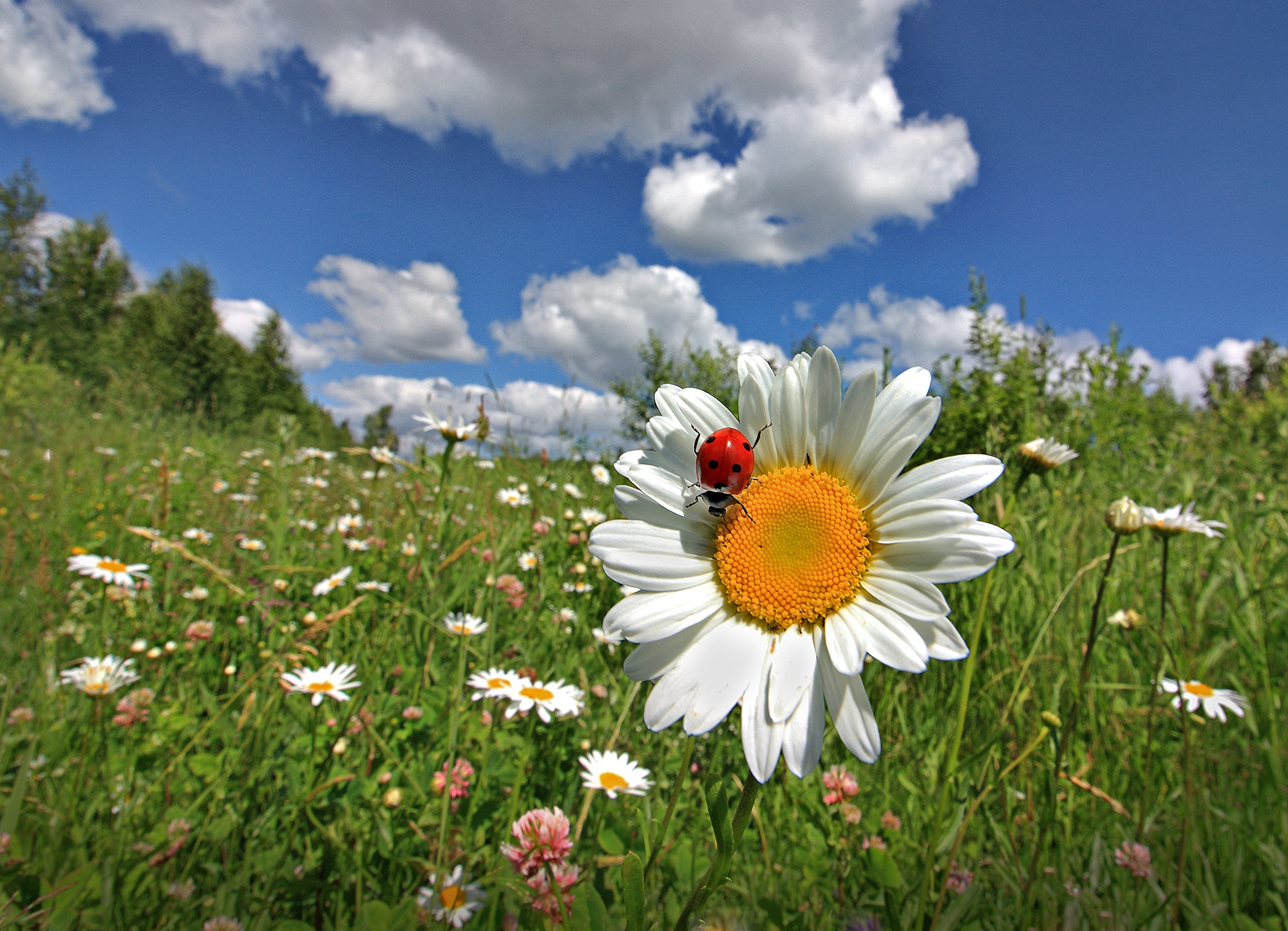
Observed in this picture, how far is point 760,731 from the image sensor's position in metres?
0.75

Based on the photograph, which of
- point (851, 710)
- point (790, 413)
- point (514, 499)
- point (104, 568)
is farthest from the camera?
point (514, 499)

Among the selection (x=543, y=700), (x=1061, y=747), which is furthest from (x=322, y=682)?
(x=1061, y=747)

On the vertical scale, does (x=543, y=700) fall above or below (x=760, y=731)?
below

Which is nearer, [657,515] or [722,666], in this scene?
[722,666]

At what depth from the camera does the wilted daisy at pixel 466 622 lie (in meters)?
2.01

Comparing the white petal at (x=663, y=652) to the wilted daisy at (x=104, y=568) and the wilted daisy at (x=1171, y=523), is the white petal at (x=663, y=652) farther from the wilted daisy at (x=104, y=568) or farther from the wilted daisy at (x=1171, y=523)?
the wilted daisy at (x=104, y=568)

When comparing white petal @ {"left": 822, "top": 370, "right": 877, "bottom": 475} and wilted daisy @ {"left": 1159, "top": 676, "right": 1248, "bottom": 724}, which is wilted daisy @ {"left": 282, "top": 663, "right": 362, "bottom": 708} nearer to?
white petal @ {"left": 822, "top": 370, "right": 877, "bottom": 475}

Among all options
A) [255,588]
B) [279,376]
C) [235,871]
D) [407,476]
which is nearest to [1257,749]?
[235,871]

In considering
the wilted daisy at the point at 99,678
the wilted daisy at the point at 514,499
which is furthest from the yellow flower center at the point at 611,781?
the wilted daisy at the point at 514,499

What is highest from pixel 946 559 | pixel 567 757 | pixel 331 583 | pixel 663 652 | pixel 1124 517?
pixel 1124 517

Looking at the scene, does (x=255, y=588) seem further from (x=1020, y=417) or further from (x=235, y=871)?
(x=1020, y=417)

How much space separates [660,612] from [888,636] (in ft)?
0.97

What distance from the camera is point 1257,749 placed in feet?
6.42

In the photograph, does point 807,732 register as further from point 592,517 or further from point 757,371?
point 592,517
